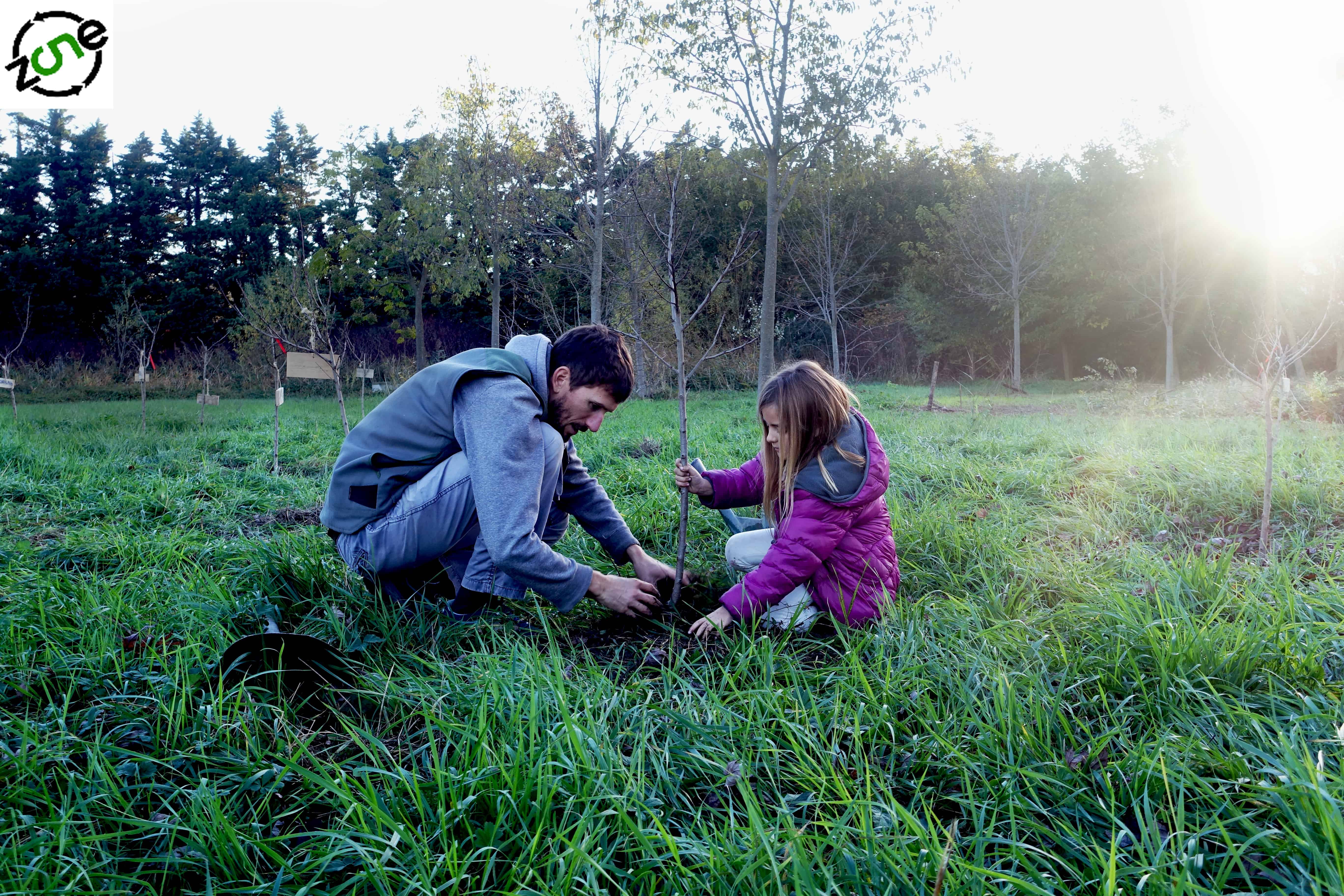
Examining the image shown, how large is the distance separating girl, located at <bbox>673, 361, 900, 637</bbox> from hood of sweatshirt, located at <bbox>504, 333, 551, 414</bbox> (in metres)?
0.52

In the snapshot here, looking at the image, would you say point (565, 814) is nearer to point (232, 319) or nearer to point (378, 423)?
point (378, 423)

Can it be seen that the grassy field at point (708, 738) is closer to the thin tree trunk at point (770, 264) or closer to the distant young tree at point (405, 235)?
the thin tree trunk at point (770, 264)

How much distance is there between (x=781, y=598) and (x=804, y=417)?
0.62 meters

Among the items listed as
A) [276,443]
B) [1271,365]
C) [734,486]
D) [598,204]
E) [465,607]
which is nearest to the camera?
[465,607]

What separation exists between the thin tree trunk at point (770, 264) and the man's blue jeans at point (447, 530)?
390 inches

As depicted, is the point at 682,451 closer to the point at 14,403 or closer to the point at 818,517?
the point at 818,517

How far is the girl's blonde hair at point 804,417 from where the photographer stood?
8.08 feet

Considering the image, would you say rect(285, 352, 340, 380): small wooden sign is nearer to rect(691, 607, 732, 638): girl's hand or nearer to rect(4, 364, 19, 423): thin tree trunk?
rect(4, 364, 19, 423): thin tree trunk

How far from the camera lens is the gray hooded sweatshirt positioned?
2.28 metres

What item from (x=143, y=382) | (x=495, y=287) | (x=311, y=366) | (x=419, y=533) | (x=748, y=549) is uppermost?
(x=495, y=287)

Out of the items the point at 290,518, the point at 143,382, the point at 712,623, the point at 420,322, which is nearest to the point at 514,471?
the point at 712,623

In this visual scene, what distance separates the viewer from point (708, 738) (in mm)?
1838

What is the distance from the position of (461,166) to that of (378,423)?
17348 mm

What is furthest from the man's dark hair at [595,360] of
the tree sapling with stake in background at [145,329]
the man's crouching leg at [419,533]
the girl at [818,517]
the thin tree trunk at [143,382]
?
the tree sapling with stake in background at [145,329]
